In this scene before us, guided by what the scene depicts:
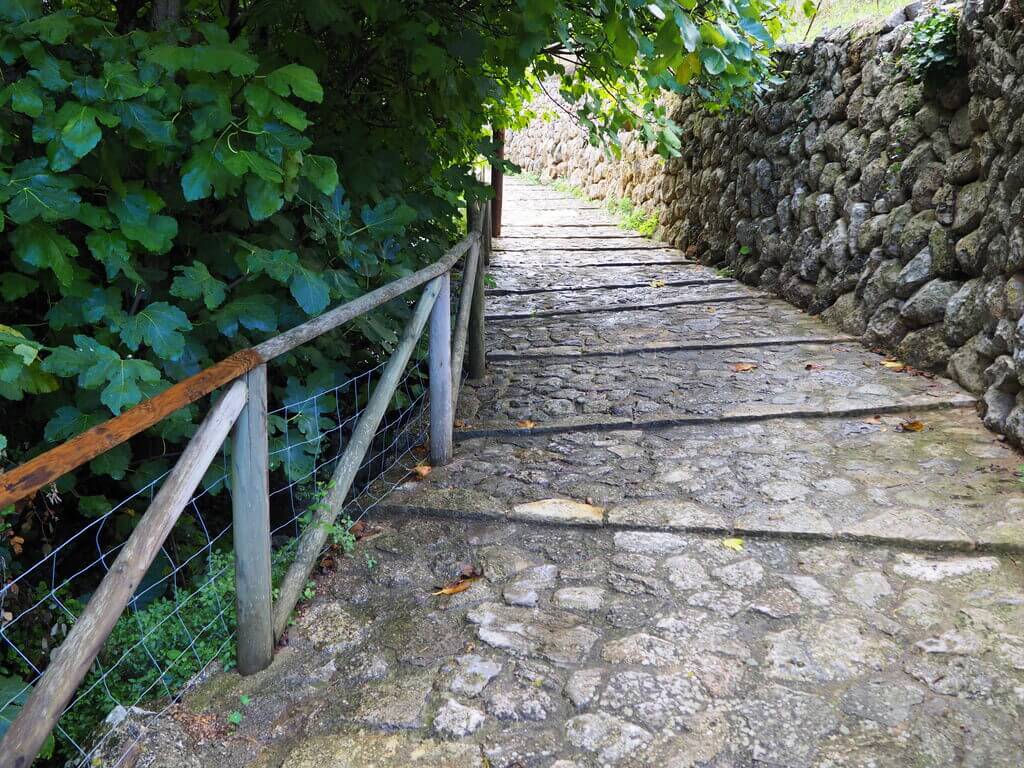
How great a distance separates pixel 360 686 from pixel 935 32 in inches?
180

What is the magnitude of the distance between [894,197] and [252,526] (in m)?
4.48

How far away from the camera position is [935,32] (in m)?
4.42

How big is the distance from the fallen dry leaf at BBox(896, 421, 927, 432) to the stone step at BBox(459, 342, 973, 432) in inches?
8.2

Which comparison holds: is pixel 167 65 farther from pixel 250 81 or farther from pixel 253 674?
pixel 253 674

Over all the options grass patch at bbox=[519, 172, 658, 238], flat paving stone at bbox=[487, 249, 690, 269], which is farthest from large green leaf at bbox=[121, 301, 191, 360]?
grass patch at bbox=[519, 172, 658, 238]

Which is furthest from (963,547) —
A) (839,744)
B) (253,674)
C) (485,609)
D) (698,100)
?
(698,100)

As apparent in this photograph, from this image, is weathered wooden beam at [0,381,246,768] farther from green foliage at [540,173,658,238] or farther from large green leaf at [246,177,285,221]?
green foliage at [540,173,658,238]

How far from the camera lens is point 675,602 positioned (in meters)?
2.45

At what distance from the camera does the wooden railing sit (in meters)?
1.44

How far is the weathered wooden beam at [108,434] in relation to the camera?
134 cm

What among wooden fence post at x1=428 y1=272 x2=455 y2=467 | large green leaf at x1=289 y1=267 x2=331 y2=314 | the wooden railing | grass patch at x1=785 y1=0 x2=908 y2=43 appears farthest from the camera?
grass patch at x1=785 y1=0 x2=908 y2=43

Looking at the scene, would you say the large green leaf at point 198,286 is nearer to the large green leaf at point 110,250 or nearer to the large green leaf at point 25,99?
the large green leaf at point 110,250

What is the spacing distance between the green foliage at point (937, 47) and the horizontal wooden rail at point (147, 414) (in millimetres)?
3511

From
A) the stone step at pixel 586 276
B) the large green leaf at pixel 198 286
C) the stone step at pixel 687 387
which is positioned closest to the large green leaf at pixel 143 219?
the large green leaf at pixel 198 286
